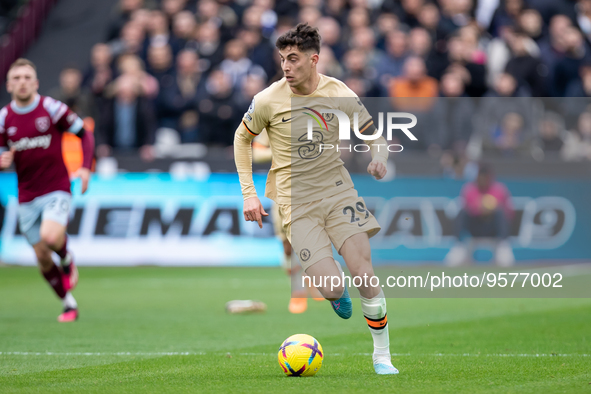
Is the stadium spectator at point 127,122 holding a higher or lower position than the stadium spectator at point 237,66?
lower

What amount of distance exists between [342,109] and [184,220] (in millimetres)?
9432

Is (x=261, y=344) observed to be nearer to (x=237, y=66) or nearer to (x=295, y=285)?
(x=295, y=285)

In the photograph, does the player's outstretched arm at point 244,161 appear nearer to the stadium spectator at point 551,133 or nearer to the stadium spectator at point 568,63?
the stadium spectator at point 551,133

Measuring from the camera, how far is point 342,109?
652 cm

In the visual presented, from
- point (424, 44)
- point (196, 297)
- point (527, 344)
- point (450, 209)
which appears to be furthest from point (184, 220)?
point (527, 344)

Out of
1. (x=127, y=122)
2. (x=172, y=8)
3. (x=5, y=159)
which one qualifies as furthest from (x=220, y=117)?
(x=5, y=159)

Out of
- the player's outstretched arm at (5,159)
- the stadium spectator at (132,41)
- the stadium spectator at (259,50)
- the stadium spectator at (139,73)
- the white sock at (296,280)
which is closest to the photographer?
the player's outstretched arm at (5,159)

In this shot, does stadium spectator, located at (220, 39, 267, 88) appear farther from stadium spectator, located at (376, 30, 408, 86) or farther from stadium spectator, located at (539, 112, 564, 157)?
stadium spectator, located at (539, 112, 564, 157)

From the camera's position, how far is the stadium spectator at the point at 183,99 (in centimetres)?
1680

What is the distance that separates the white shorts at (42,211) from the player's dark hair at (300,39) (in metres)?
4.37

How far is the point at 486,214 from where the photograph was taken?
16.0 m

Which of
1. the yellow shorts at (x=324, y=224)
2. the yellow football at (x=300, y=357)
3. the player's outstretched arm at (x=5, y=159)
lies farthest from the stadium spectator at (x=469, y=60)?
the yellow football at (x=300, y=357)

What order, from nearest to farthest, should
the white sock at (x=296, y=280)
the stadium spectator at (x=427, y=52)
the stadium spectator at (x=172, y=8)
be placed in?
the white sock at (x=296, y=280) → the stadium spectator at (x=427, y=52) → the stadium spectator at (x=172, y=8)

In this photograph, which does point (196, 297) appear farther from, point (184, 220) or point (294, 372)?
point (294, 372)
